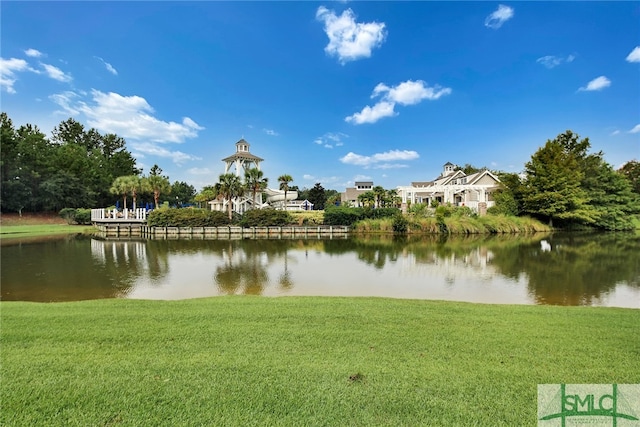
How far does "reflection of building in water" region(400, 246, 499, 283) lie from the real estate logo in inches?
333

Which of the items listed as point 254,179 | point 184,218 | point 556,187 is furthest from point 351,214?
point 556,187

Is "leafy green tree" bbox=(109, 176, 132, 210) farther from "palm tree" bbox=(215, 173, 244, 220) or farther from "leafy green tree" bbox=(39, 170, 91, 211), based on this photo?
"palm tree" bbox=(215, 173, 244, 220)

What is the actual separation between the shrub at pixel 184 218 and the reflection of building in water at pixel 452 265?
21717 mm

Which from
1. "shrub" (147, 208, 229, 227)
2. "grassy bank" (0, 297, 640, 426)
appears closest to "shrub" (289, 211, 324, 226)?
"shrub" (147, 208, 229, 227)

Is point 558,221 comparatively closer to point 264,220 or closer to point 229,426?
point 264,220

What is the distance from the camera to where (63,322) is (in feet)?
16.3

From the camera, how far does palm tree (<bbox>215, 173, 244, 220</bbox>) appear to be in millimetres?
35625

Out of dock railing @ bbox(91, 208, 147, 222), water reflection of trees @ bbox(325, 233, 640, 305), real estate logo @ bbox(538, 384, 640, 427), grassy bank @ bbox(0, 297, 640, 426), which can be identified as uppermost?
dock railing @ bbox(91, 208, 147, 222)

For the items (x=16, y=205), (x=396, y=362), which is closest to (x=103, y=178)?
(x=16, y=205)

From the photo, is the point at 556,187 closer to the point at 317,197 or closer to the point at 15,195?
the point at 317,197

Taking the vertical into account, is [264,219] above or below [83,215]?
below

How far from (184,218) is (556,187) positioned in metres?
36.8

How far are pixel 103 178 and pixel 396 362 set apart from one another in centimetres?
5816

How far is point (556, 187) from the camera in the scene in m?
33.2
